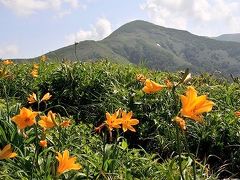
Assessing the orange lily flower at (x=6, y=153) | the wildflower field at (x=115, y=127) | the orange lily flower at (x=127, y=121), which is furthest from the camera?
the orange lily flower at (x=127, y=121)

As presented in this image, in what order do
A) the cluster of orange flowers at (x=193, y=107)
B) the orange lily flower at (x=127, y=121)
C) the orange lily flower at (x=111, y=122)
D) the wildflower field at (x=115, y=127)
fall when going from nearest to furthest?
the cluster of orange flowers at (x=193, y=107), the wildflower field at (x=115, y=127), the orange lily flower at (x=111, y=122), the orange lily flower at (x=127, y=121)

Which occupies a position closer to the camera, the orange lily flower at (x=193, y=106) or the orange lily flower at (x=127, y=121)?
the orange lily flower at (x=193, y=106)

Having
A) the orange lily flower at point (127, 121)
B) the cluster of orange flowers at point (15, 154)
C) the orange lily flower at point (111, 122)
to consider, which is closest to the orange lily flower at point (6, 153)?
the cluster of orange flowers at point (15, 154)

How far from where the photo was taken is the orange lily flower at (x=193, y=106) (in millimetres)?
1994

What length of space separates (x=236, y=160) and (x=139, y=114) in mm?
1638

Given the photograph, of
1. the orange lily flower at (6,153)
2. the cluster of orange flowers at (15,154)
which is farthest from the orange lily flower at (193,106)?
the orange lily flower at (6,153)

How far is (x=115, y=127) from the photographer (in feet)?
10.2

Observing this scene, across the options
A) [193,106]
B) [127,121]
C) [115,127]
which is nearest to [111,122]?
[115,127]

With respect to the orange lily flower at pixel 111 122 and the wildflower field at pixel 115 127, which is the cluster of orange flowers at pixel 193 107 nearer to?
the wildflower field at pixel 115 127

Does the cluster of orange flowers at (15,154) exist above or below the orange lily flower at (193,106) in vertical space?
below

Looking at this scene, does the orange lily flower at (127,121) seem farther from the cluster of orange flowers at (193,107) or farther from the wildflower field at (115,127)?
the cluster of orange flowers at (193,107)

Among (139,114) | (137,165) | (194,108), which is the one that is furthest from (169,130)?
(194,108)

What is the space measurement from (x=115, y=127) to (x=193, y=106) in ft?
3.80

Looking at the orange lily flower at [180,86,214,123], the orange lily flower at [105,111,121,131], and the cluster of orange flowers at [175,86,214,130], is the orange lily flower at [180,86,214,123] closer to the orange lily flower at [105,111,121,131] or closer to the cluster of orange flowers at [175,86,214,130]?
the cluster of orange flowers at [175,86,214,130]
